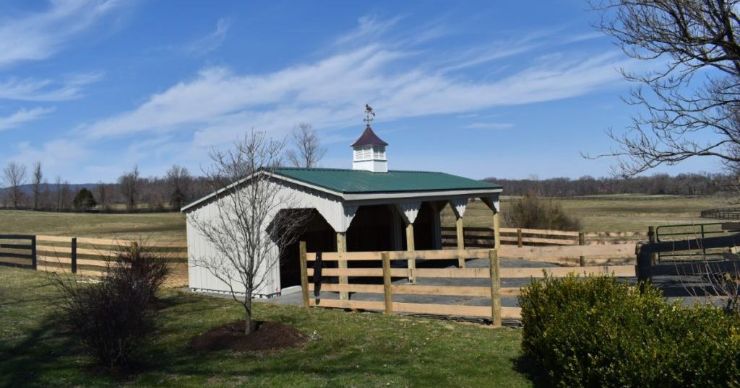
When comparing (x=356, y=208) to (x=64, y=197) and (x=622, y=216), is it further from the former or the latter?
(x=64, y=197)

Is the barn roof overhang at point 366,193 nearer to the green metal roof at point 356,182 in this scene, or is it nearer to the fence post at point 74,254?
the green metal roof at point 356,182

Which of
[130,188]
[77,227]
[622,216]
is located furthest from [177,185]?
[622,216]

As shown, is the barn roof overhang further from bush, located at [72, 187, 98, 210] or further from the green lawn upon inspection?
bush, located at [72, 187, 98, 210]

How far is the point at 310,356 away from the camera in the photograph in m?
7.59

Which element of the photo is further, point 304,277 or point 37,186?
point 37,186

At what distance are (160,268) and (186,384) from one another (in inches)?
211

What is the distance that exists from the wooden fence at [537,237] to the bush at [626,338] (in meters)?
12.7

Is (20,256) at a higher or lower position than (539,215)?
lower

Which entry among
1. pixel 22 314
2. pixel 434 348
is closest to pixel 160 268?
pixel 22 314

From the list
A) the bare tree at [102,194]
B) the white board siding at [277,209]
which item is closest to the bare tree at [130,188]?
the bare tree at [102,194]

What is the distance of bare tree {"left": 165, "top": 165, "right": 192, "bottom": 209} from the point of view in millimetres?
74562

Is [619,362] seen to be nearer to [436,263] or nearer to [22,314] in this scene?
[22,314]

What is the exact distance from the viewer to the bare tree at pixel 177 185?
7456 cm

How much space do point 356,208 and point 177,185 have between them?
75344mm
